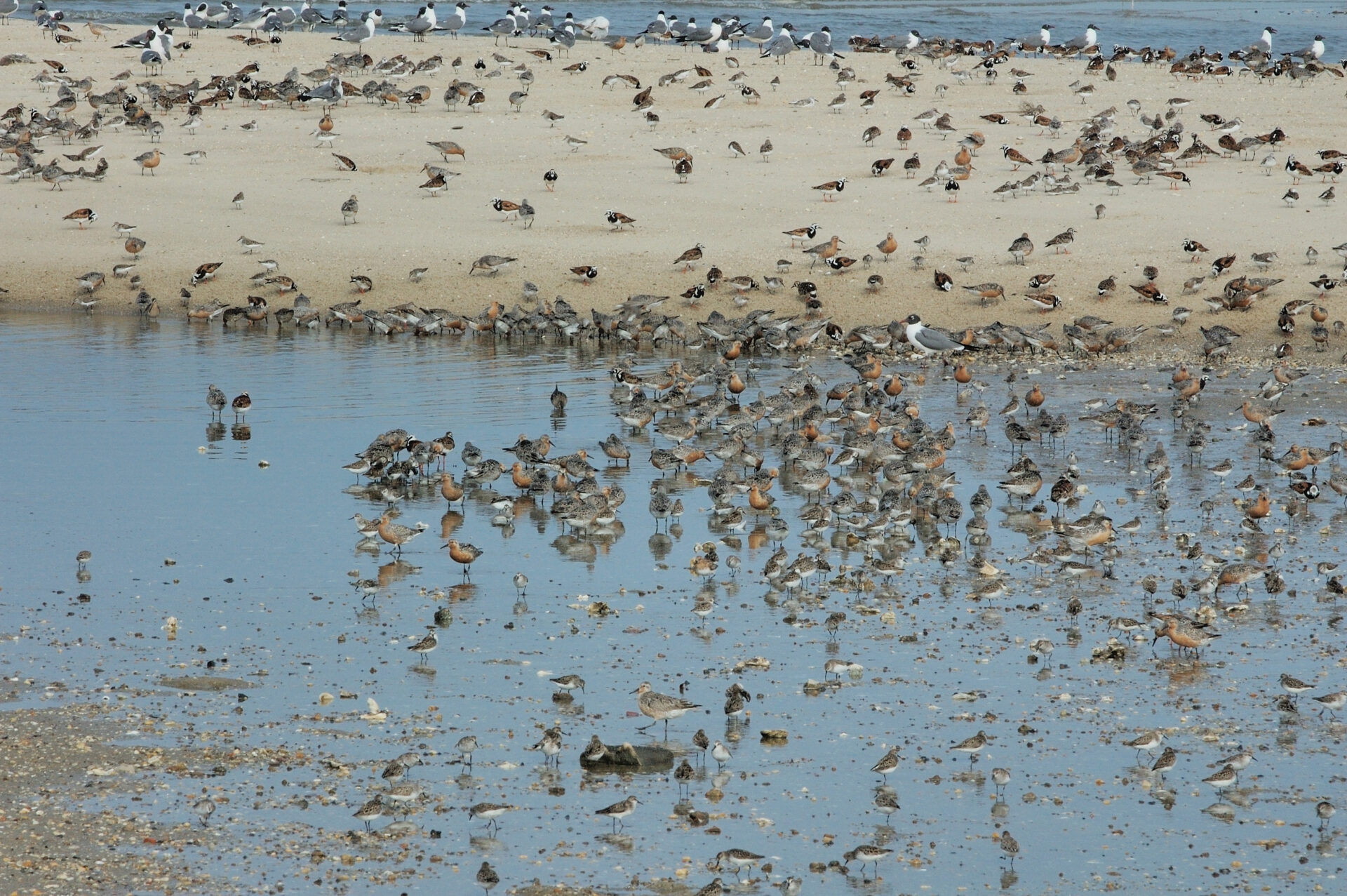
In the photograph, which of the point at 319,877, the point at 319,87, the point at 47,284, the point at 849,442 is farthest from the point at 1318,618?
the point at 319,87

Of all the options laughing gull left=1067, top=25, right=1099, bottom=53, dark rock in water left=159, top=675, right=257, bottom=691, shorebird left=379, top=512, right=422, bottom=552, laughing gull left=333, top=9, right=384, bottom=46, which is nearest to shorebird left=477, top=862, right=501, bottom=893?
dark rock in water left=159, top=675, right=257, bottom=691

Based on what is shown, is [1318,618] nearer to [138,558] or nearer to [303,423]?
[138,558]

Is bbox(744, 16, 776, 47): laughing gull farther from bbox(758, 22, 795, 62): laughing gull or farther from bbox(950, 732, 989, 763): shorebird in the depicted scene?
bbox(950, 732, 989, 763): shorebird

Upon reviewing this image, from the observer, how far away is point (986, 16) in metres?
65.5

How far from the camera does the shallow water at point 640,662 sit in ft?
32.7

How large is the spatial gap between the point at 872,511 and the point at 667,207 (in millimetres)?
13951

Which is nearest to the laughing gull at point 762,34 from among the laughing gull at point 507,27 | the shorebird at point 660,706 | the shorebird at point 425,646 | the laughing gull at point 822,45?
the laughing gull at point 822,45

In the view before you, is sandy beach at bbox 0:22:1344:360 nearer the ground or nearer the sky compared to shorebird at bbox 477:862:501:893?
nearer the sky

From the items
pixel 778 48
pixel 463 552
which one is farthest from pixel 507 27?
pixel 463 552

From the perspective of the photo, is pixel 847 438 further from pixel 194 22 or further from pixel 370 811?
pixel 194 22

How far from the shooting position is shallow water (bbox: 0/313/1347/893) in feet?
32.7

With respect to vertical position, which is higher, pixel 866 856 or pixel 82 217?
pixel 82 217

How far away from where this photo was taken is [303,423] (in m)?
20.8

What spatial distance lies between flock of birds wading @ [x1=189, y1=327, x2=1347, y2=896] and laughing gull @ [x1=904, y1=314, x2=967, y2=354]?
5 cm
